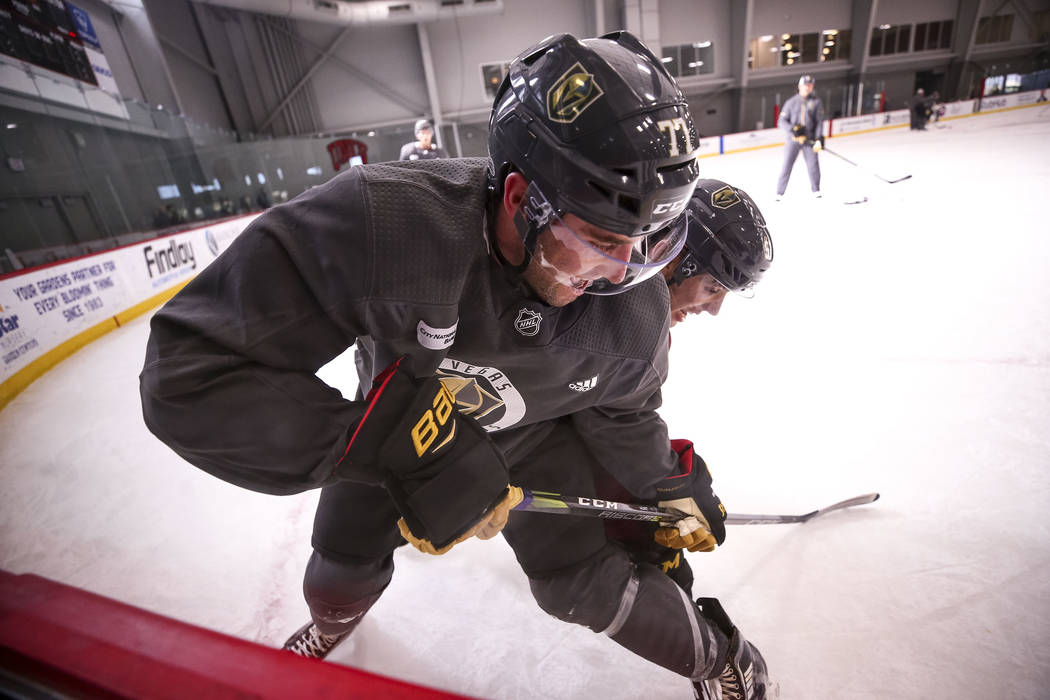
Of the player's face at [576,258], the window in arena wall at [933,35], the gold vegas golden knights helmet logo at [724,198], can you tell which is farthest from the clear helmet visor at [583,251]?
the window in arena wall at [933,35]

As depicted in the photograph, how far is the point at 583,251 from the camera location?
0.95 meters

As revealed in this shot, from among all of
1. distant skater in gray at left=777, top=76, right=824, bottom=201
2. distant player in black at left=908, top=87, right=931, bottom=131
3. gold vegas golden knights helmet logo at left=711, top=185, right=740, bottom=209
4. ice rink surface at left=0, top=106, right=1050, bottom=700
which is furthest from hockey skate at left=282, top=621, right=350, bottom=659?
distant player in black at left=908, top=87, right=931, bottom=131

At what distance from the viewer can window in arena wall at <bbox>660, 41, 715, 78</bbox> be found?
16.4 metres

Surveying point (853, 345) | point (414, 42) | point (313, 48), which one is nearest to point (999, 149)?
point (853, 345)

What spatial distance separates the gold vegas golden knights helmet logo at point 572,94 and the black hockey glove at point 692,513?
1019mm

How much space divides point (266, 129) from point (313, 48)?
281 centimetres

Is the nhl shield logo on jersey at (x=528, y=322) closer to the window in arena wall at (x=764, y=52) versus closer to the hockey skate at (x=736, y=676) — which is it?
the hockey skate at (x=736, y=676)

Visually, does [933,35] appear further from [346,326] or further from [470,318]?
[346,326]

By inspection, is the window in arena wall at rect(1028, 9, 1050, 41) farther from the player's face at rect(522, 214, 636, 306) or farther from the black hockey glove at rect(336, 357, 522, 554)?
the black hockey glove at rect(336, 357, 522, 554)

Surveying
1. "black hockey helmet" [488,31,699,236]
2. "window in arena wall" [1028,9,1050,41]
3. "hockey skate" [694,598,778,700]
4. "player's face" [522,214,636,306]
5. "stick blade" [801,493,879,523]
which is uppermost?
"window in arena wall" [1028,9,1050,41]

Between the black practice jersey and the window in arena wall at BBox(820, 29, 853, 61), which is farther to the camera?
the window in arena wall at BBox(820, 29, 853, 61)

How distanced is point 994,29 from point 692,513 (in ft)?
86.6

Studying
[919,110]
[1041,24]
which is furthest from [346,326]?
[1041,24]

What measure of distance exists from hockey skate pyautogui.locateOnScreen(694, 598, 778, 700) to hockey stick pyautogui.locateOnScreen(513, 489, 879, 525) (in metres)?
0.28
